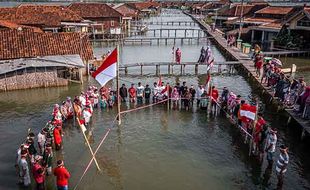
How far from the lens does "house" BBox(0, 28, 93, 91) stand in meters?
23.6

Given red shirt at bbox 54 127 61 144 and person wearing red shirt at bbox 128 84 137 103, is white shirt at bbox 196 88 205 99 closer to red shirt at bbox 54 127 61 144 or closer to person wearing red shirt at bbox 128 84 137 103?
person wearing red shirt at bbox 128 84 137 103

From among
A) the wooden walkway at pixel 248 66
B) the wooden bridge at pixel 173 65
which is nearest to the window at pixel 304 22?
the wooden walkway at pixel 248 66

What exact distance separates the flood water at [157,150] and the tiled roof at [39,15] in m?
21.3

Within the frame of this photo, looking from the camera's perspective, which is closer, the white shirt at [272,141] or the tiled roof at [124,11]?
the white shirt at [272,141]

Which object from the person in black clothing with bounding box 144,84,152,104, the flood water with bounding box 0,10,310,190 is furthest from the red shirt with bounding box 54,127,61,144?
the person in black clothing with bounding box 144,84,152,104

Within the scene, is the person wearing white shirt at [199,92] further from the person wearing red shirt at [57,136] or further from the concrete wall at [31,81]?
the concrete wall at [31,81]

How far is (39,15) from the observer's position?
1687 inches

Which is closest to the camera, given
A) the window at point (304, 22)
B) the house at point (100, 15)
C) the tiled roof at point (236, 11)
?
the window at point (304, 22)

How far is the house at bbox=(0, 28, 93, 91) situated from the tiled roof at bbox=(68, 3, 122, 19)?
24502 millimetres

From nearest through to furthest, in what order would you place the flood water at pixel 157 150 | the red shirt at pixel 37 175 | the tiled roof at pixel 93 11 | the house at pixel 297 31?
the red shirt at pixel 37 175, the flood water at pixel 157 150, the house at pixel 297 31, the tiled roof at pixel 93 11

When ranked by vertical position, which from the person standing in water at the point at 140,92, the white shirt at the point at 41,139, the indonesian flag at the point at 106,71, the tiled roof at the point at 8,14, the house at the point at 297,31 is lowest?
the white shirt at the point at 41,139

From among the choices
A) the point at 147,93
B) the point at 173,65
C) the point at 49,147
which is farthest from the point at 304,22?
the point at 49,147

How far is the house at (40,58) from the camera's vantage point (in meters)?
23.6

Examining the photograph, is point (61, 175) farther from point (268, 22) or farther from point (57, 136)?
point (268, 22)
